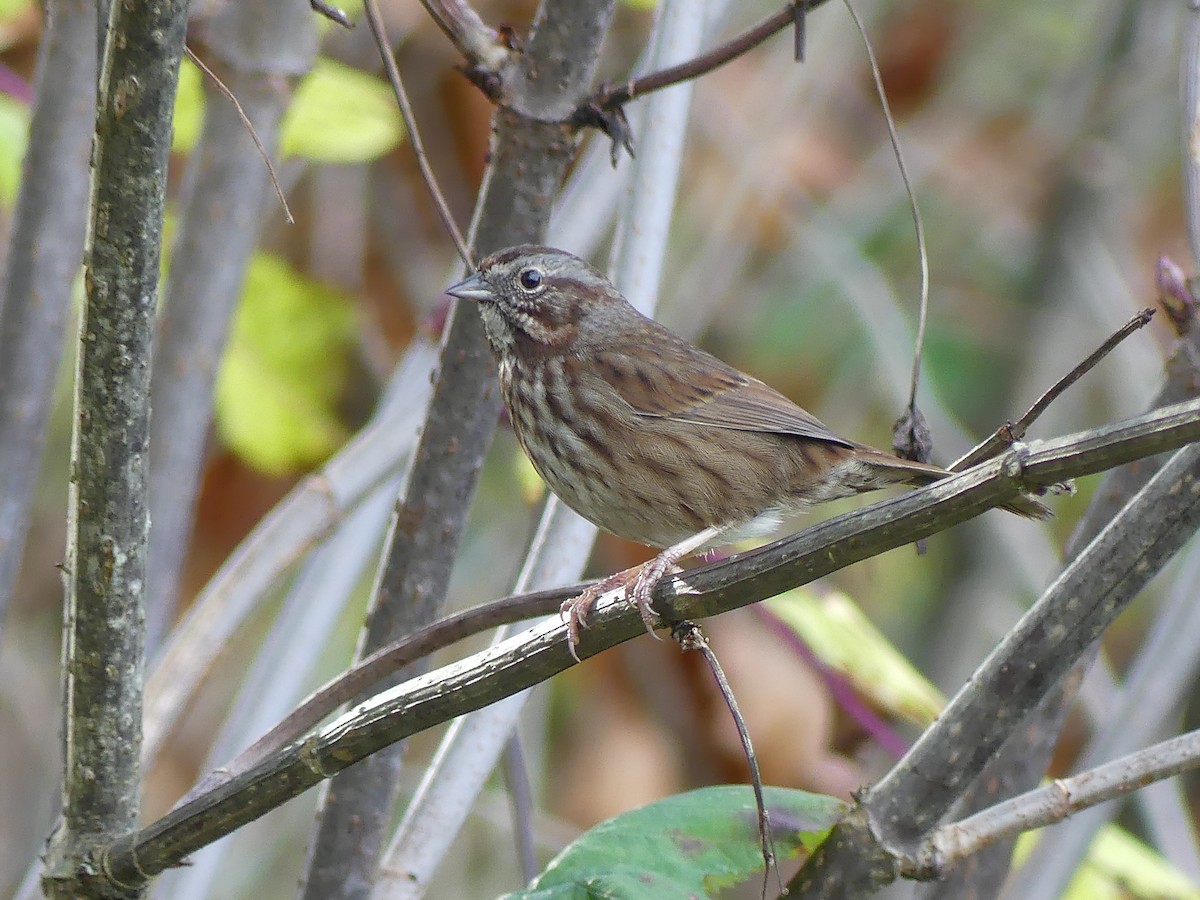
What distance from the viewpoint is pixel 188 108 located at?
340cm

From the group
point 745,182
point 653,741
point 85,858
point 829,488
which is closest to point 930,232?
point 745,182

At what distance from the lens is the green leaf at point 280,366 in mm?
4262

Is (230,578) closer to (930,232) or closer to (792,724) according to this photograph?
(792,724)

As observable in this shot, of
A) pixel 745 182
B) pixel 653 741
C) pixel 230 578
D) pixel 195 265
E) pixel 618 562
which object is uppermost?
pixel 745 182

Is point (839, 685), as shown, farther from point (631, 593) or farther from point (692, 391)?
point (631, 593)

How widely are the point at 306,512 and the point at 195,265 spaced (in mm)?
540

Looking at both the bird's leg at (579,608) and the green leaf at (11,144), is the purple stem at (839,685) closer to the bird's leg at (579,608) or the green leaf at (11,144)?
the bird's leg at (579,608)

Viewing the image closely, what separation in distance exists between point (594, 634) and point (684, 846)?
0.59 meters

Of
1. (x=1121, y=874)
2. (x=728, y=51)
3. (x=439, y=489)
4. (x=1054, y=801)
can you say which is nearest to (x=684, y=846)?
(x=1054, y=801)

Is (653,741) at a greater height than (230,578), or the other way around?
(653,741)

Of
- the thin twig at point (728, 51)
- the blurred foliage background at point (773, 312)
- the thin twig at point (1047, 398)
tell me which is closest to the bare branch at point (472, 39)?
the thin twig at point (728, 51)

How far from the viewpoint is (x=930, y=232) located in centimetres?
726

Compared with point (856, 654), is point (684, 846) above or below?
below

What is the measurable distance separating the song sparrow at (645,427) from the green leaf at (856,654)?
0.93 ft
